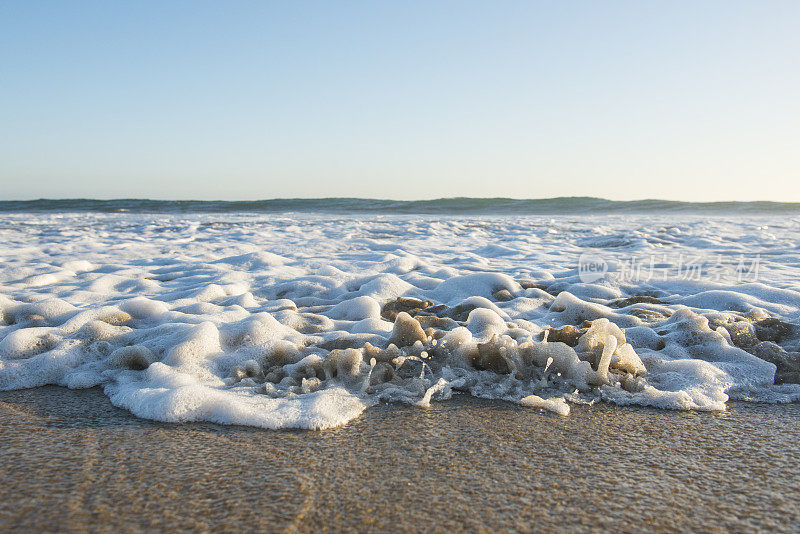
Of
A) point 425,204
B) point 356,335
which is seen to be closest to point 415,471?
point 356,335

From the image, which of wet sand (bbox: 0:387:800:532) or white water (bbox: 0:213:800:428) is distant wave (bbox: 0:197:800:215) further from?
wet sand (bbox: 0:387:800:532)

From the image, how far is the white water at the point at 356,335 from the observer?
1800 mm

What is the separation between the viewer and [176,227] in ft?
31.1

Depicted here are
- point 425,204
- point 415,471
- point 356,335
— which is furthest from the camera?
point 425,204

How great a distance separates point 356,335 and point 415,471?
110 centimetres

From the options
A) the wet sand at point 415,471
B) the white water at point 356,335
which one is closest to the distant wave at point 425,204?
the white water at point 356,335

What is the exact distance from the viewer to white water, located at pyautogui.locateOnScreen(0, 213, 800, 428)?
1800 mm

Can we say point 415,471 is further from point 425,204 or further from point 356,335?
point 425,204

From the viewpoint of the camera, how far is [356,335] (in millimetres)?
2365

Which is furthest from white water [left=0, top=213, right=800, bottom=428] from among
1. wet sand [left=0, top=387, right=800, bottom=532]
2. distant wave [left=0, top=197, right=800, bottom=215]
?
distant wave [left=0, top=197, right=800, bottom=215]

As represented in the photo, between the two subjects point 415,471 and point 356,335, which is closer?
point 415,471

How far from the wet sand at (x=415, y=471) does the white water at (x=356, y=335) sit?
12 centimetres

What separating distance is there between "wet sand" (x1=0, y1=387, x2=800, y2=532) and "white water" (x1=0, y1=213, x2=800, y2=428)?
4.6 inches

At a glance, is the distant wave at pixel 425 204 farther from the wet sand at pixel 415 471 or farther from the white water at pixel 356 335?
the wet sand at pixel 415 471
